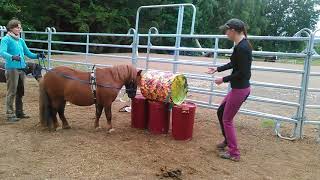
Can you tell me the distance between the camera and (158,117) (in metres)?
6.00

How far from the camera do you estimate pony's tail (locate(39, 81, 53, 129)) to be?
19.3 feet

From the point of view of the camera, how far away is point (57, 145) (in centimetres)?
526

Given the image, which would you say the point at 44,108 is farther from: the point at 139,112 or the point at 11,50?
the point at 139,112

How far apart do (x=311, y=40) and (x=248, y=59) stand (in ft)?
5.80

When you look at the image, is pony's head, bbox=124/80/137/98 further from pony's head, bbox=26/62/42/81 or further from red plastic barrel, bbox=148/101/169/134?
pony's head, bbox=26/62/42/81

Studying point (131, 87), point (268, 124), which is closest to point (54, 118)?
point (131, 87)

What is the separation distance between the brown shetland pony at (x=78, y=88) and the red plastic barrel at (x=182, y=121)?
2.70 ft

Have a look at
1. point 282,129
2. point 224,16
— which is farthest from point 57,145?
point 224,16

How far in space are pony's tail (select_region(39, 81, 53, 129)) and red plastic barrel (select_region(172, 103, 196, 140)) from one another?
6.35 feet

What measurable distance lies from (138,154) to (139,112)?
140 centimetres

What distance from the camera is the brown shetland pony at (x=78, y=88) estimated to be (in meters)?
5.78

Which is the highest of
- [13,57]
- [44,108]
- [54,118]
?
[13,57]

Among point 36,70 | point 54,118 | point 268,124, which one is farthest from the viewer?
point 36,70

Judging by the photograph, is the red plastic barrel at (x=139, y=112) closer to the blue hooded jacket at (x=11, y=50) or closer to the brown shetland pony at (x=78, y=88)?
the brown shetland pony at (x=78, y=88)
